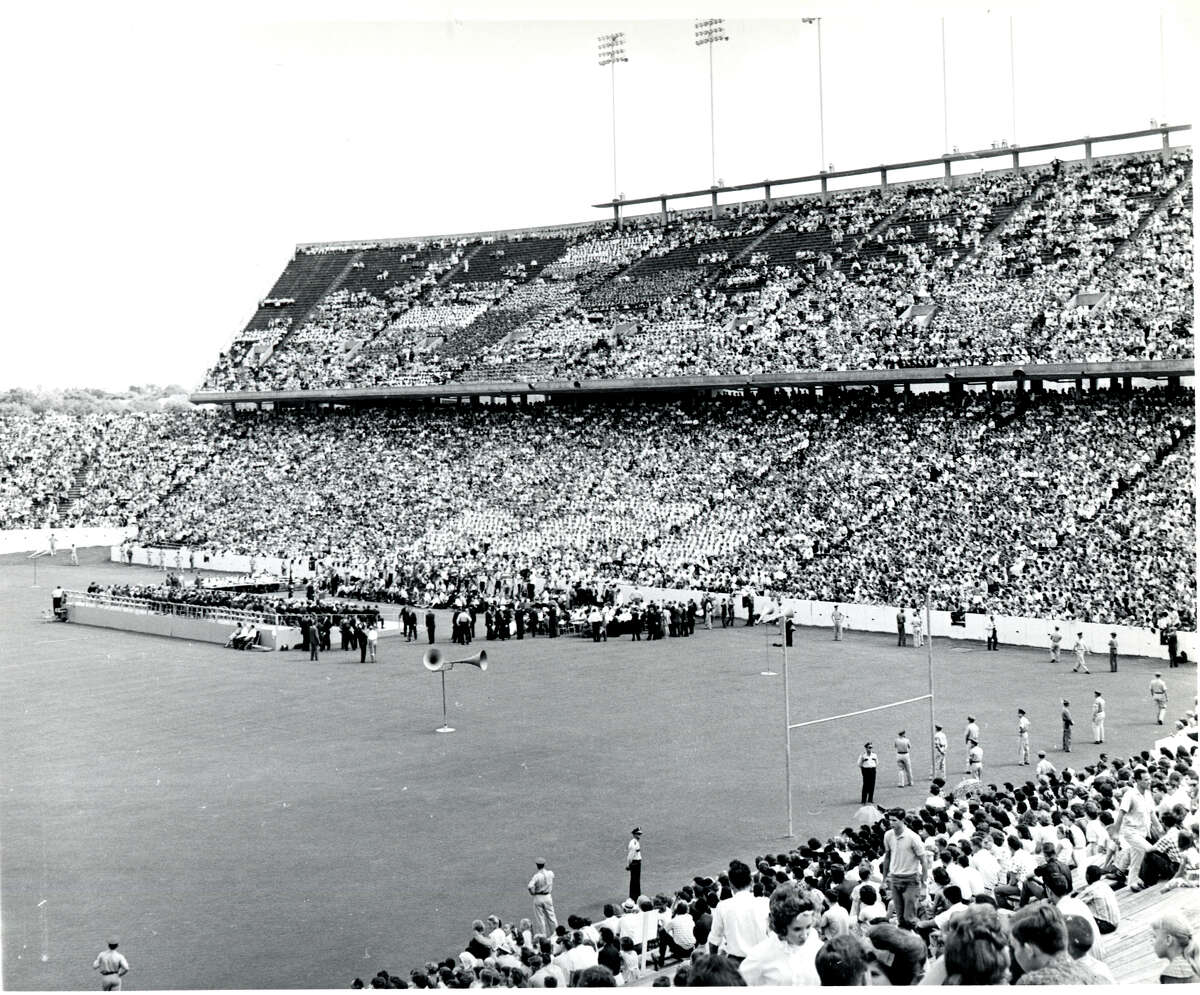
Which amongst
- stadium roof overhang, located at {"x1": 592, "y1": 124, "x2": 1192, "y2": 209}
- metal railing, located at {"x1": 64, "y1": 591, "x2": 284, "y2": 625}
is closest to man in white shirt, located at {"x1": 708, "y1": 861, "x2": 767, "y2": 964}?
metal railing, located at {"x1": 64, "y1": 591, "x2": 284, "y2": 625}

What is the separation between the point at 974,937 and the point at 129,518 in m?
54.4

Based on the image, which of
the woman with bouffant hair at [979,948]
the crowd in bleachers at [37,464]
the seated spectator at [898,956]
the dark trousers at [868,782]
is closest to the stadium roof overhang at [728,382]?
the crowd in bleachers at [37,464]

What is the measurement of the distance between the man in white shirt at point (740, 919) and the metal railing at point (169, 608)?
25.3 m

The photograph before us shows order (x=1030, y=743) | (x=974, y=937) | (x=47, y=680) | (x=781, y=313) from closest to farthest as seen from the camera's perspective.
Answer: (x=974, y=937), (x=1030, y=743), (x=47, y=680), (x=781, y=313)

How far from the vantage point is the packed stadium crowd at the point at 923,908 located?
5562 millimetres

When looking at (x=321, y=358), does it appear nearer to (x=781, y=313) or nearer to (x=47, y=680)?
(x=781, y=313)

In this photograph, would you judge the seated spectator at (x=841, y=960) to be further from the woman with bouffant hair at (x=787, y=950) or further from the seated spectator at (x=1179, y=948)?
the seated spectator at (x=1179, y=948)

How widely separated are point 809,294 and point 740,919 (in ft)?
125

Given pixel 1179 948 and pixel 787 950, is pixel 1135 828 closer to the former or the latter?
pixel 1179 948

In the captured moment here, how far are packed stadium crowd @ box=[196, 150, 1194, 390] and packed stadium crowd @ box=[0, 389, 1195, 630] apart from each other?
1.70 metres

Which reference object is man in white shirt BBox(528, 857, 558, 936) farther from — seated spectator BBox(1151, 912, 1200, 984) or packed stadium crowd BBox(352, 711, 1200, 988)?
seated spectator BBox(1151, 912, 1200, 984)

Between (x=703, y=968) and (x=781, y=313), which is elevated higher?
(x=781, y=313)

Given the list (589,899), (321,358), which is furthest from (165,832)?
(321,358)

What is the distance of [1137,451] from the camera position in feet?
109
